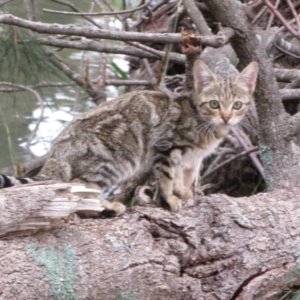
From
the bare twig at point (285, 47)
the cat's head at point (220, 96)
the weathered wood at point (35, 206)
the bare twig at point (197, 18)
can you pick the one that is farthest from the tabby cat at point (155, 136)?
the bare twig at point (285, 47)

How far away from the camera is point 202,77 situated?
2.29 meters

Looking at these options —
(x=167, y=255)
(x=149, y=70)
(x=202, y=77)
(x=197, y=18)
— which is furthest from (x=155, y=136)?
(x=149, y=70)

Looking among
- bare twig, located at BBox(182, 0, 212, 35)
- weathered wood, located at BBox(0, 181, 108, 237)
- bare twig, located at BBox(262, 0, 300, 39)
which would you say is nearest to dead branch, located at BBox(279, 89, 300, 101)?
bare twig, located at BBox(182, 0, 212, 35)

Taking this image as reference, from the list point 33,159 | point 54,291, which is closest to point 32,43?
point 33,159

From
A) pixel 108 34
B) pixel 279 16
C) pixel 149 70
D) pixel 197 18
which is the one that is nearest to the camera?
pixel 279 16

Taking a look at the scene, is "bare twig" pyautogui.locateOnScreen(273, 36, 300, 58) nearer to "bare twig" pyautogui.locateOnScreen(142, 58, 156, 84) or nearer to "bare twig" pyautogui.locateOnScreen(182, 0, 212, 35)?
"bare twig" pyautogui.locateOnScreen(182, 0, 212, 35)

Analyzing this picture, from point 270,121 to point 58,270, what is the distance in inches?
41.3

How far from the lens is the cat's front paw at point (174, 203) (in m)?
1.92

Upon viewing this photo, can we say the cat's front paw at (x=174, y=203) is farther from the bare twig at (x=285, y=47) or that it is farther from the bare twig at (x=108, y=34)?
the bare twig at (x=285, y=47)

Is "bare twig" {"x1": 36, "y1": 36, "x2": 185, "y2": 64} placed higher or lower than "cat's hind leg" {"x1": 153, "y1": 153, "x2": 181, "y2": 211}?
higher

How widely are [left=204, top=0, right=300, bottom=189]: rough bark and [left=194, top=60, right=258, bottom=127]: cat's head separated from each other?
5 cm

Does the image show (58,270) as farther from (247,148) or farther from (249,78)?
(247,148)

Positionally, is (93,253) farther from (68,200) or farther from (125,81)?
(125,81)

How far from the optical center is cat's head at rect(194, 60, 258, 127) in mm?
2275
